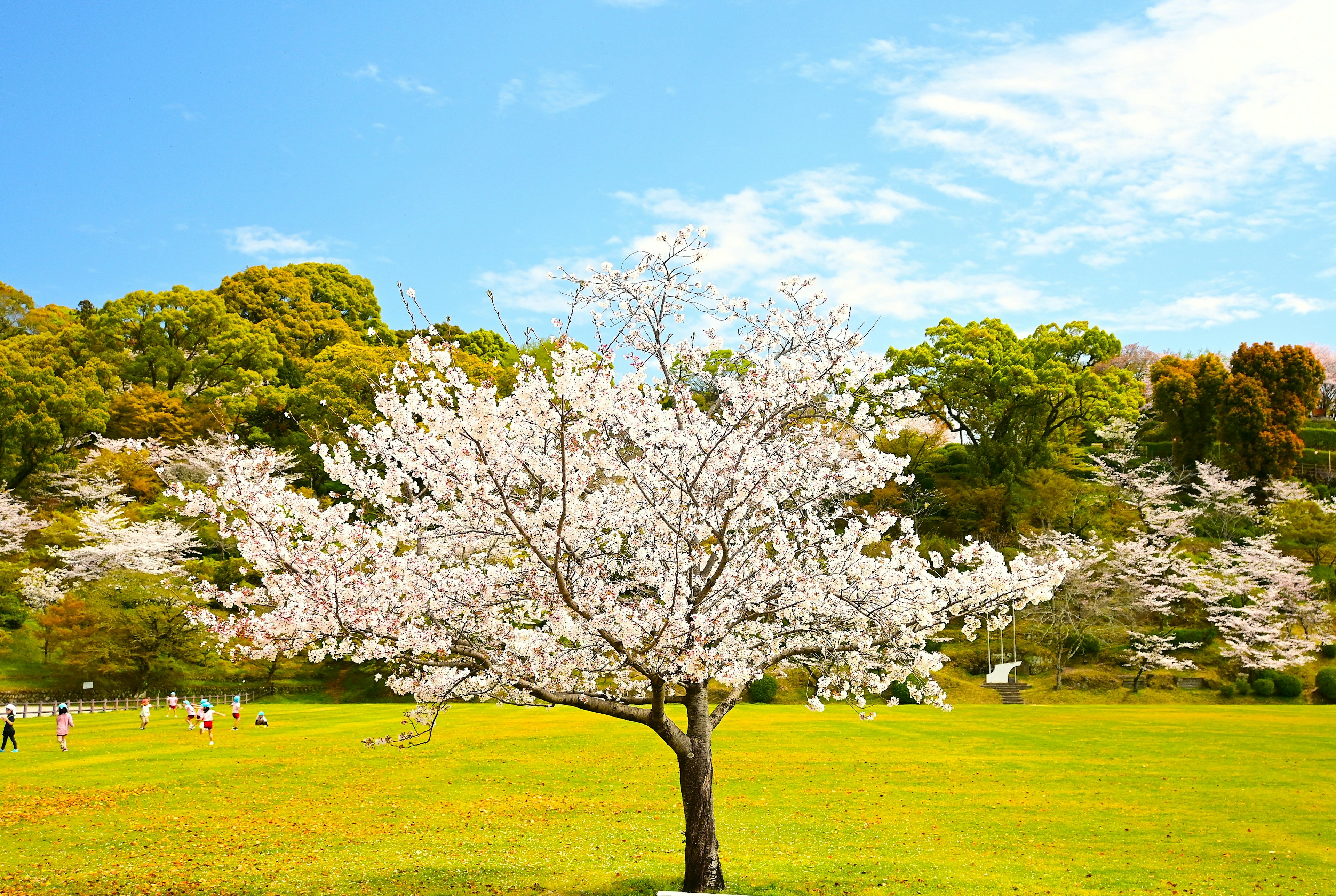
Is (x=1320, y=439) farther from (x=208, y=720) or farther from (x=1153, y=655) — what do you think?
(x=208, y=720)

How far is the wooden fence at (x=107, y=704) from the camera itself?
33594 millimetres

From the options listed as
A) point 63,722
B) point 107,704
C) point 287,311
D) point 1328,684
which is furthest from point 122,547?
point 1328,684

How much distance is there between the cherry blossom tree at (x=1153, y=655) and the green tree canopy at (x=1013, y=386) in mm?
9046

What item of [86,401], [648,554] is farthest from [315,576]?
[86,401]

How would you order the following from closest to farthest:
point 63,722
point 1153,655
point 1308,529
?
point 63,722 < point 1153,655 < point 1308,529

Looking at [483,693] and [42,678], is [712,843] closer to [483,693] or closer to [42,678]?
[483,693]

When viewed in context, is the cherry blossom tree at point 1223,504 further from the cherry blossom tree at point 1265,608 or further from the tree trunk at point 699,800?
the tree trunk at point 699,800

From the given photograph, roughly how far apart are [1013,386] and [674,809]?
104ft

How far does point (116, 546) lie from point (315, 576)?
3436 centimetres

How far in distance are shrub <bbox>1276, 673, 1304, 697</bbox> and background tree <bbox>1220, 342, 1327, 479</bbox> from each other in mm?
12517

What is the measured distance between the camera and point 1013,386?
42.2 m

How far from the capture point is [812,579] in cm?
799

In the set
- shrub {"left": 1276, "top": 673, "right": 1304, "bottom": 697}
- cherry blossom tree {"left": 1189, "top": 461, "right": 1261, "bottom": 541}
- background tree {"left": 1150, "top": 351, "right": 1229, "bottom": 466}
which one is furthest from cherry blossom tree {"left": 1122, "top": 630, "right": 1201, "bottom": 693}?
background tree {"left": 1150, "top": 351, "right": 1229, "bottom": 466}

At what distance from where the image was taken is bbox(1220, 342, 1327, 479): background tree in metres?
42.6
